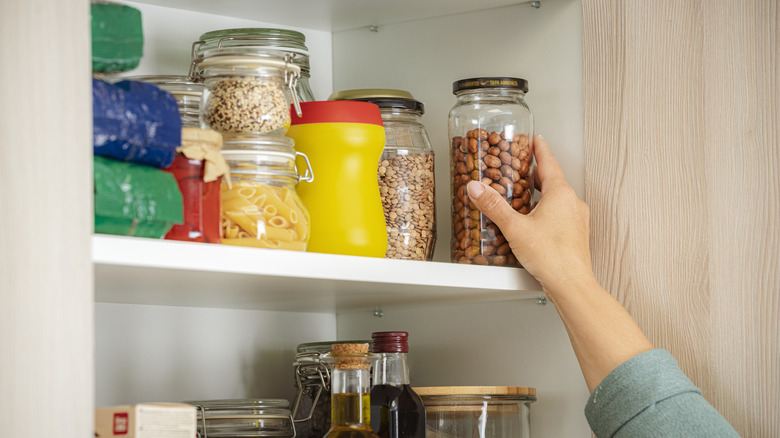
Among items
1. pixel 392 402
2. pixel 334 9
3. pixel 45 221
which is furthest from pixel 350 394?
pixel 334 9

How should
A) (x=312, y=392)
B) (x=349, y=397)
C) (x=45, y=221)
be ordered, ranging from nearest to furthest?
(x=45, y=221), (x=349, y=397), (x=312, y=392)

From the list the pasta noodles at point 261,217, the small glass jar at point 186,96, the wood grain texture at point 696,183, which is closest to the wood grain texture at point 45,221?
the pasta noodles at point 261,217

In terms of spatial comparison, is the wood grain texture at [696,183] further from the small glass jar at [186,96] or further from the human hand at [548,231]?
the small glass jar at [186,96]

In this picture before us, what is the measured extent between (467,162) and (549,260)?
6.5 inches

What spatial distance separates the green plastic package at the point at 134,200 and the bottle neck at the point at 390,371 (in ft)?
1.27

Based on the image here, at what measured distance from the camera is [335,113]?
104 centimetres

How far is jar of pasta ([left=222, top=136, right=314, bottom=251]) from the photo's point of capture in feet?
2.87

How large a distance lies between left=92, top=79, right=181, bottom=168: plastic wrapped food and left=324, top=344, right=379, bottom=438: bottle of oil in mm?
322

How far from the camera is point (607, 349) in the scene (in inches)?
41.9

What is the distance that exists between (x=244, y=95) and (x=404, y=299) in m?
0.44

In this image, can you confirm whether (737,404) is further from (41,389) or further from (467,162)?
(41,389)

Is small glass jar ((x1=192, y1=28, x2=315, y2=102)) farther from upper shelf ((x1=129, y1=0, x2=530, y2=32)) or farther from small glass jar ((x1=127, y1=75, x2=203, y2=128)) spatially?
upper shelf ((x1=129, y1=0, x2=530, y2=32))

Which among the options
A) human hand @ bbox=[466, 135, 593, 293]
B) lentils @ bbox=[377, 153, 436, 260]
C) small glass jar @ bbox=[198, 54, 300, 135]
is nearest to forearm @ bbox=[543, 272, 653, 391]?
human hand @ bbox=[466, 135, 593, 293]

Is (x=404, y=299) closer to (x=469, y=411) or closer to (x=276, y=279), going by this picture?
(x=469, y=411)
